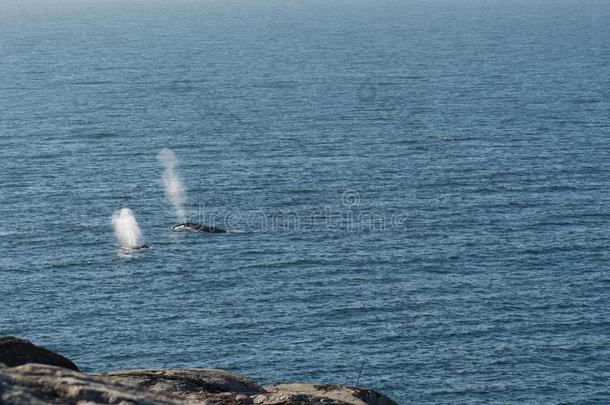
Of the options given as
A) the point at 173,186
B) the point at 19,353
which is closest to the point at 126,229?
the point at 173,186

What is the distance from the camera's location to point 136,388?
16172 mm

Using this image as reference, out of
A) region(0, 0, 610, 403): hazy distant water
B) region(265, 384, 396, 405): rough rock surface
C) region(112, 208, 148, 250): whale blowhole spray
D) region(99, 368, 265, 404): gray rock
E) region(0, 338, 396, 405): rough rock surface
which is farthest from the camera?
region(112, 208, 148, 250): whale blowhole spray

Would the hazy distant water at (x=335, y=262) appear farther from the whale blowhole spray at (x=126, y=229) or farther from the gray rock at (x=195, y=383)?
the gray rock at (x=195, y=383)

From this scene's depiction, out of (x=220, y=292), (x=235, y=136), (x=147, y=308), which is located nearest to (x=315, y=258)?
(x=220, y=292)

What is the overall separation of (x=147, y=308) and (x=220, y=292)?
7.96 metres

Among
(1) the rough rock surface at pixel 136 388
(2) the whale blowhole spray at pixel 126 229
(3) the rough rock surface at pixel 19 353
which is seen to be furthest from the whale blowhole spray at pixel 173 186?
(3) the rough rock surface at pixel 19 353

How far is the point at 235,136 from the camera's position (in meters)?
187

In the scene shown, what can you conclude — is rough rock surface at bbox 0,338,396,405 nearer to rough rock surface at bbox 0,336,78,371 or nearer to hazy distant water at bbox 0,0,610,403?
rough rock surface at bbox 0,336,78,371

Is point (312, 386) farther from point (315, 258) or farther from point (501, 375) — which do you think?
point (315, 258)

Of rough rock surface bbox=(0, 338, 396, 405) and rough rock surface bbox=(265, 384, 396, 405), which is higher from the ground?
rough rock surface bbox=(0, 338, 396, 405)

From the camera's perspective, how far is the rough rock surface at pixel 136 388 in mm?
14836

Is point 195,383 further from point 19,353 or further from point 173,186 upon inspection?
point 173,186

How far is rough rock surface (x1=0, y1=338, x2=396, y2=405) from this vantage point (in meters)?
14.8

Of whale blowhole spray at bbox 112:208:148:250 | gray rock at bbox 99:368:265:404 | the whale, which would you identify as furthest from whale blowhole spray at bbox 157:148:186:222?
gray rock at bbox 99:368:265:404
